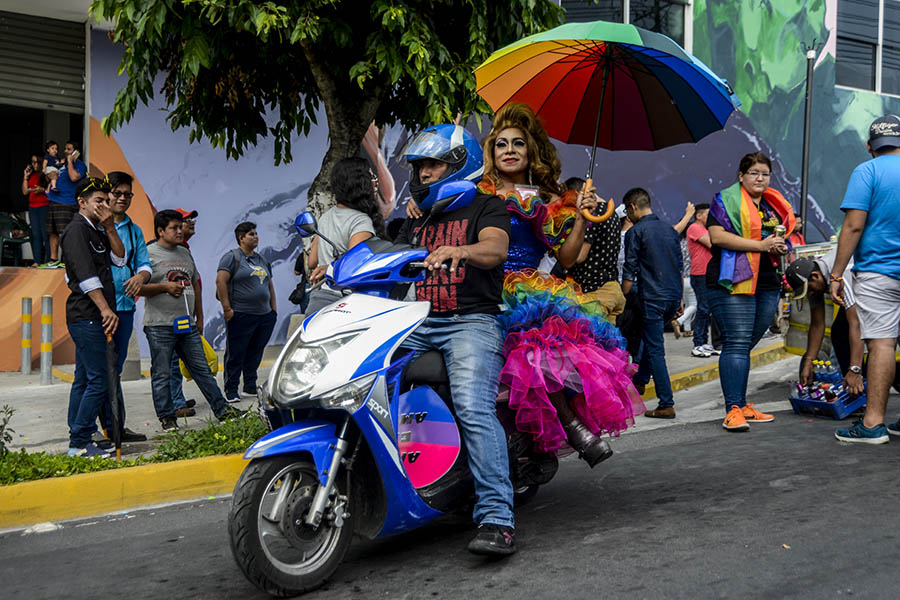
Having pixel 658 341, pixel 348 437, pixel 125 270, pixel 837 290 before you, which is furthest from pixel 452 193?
pixel 658 341

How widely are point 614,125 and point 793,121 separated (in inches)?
519

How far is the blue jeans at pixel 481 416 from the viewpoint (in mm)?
3682

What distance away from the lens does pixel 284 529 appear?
10.8 ft

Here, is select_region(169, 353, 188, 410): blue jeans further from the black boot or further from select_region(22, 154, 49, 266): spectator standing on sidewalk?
select_region(22, 154, 49, 266): spectator standing on sidewalk

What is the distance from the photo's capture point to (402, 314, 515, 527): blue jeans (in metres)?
3.68

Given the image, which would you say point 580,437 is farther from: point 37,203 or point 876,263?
point 37,203

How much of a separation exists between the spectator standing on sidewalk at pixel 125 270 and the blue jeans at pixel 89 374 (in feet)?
0.75

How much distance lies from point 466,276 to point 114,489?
269 cm

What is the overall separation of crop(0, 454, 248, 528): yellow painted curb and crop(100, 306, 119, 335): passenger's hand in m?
1.04

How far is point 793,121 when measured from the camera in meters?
17.3

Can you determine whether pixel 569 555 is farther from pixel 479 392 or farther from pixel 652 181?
pixel 652 181

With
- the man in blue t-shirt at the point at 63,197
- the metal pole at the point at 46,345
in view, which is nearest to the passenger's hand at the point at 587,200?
the metal pole at the point at 46,345

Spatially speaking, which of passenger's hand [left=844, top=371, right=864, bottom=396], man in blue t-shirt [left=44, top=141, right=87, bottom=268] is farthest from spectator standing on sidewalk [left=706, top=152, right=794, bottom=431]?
man in blue t-shirt [left=44, top=141, right=87, bottom=268]

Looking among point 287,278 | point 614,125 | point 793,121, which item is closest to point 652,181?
point 793,121
